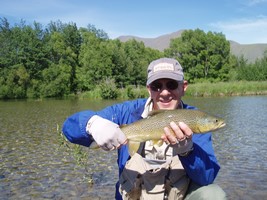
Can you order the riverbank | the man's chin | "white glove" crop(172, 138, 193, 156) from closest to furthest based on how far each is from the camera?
"white glove" crop(172, 138, 193, 156) → the man's chin → the riverbank

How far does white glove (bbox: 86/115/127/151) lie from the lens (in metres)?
3.47

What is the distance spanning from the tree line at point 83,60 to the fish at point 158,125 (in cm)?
5114

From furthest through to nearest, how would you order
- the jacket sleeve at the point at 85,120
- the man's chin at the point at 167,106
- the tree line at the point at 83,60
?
1. the tree line at the point at 83,60
2. the man's chin at the point at 167,106
3. the jacket sleeve at the point at 85,120

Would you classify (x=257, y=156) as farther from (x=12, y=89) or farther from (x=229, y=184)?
(x=12, y=89)

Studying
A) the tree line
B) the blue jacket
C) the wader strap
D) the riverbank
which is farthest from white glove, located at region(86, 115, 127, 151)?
the tree line

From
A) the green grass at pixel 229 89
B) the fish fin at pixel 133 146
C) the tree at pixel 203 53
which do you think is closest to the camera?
the fish fin at pixel 133 146

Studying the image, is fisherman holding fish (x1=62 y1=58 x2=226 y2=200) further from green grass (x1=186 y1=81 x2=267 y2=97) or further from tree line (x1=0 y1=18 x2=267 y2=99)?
tree line (x1=0 y1=18 x2=267 y2=99)

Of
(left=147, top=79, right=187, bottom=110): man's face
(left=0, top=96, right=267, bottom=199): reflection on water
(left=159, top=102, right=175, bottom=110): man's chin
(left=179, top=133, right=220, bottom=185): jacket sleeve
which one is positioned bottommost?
(left=0, top=96, right=267, bottom=199): reflection on water

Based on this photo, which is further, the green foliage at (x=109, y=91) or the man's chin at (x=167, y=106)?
the green foliage at (x=109, y=91)

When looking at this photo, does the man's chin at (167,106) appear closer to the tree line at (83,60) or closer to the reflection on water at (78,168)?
the reflection on water at (78,168)

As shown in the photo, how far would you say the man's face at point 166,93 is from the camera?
13.3 ft

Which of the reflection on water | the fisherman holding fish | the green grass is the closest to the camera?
the fisherman holding fish

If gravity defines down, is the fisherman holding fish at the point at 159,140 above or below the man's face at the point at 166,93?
below

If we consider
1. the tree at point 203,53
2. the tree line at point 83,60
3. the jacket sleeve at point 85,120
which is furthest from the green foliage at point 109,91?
the jacket sleeve at point 85,120
